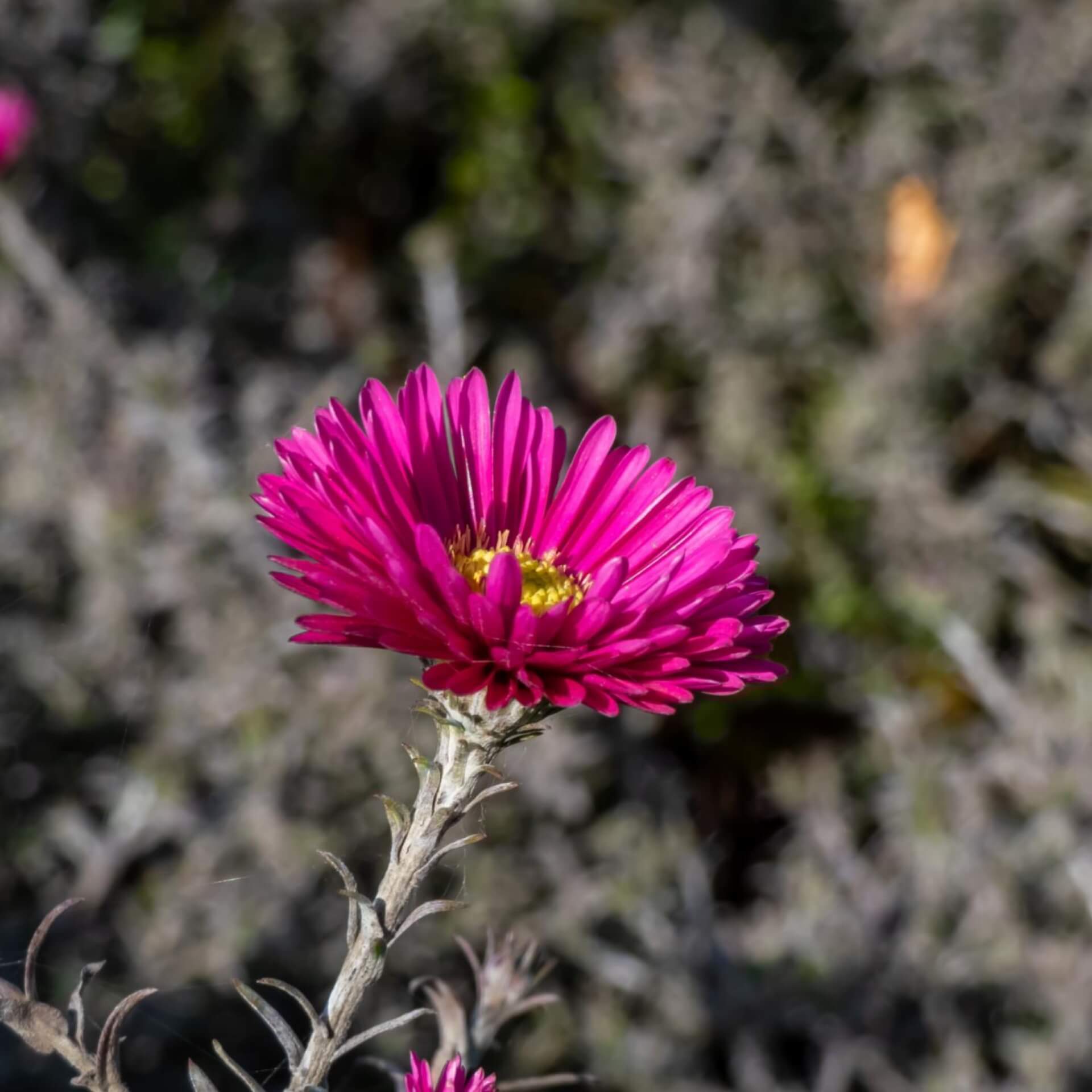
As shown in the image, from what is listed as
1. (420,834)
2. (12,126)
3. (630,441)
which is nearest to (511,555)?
(420,834)

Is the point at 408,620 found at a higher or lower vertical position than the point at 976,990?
lower

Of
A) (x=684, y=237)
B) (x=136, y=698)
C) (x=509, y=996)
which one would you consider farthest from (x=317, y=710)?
(x=684, y=237)

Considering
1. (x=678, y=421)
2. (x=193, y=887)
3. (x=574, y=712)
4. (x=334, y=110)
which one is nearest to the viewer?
(x=193, y=887)

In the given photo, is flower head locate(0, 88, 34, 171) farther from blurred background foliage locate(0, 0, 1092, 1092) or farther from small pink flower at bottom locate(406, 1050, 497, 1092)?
small pink flower at bottom locate(406, 1050, 497, 1092)

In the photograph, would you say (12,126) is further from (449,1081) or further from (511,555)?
(449,1081)

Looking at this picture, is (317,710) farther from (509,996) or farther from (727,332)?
(727,332)

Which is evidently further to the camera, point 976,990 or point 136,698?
point 136,698

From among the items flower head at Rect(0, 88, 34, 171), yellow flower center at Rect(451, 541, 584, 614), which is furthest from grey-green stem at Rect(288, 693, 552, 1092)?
flower head at Rect(0, 88, 34, 171)
